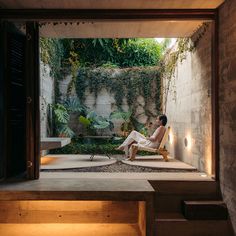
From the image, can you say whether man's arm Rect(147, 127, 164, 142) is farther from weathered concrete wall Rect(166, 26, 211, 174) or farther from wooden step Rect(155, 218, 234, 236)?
wooden step Rect(155, 218, 234, 236)

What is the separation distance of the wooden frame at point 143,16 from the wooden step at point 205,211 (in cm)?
52

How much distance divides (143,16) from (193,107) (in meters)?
2.51

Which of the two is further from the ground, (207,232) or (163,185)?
(163,185)

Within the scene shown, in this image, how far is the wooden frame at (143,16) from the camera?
4836 mm

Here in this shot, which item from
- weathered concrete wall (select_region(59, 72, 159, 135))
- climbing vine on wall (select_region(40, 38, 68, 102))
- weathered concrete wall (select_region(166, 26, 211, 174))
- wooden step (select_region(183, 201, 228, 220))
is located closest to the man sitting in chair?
weathered concrete wall (select_region(166, 26, 211, 174))

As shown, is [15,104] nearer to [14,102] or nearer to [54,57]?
[14,102]

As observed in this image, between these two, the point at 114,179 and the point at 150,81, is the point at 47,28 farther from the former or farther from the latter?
the point at 150,81

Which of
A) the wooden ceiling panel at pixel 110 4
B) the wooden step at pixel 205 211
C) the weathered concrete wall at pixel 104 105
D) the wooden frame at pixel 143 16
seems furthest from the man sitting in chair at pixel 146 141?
the wooden ceiling panel at pixel 110 4

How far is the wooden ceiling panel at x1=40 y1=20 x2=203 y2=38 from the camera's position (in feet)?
18.6

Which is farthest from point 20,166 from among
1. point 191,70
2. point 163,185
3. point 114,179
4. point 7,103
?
point 191,70

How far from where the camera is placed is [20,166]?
5500 mm

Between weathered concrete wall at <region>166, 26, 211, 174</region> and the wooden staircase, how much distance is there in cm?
79

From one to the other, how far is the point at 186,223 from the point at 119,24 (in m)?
3.53

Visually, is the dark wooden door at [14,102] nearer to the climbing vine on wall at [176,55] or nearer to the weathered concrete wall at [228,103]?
the weathered concrete wall at [228,103]
